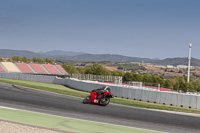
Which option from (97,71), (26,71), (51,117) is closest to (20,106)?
(51,117)

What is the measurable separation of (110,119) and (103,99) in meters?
4.68

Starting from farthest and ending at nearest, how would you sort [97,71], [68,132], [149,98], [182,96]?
[97,71], [149,98], [182,96], [68,132]

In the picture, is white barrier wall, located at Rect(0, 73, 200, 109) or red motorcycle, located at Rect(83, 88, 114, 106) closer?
red motorcycle, located at Rect(83, 88, 114, 106)

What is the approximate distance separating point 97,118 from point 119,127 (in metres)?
2.02

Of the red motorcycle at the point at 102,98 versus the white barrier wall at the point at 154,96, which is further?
the white barrier wall at the point at 154,96

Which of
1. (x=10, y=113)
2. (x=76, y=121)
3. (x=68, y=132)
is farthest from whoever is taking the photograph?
(x=10, y=113)

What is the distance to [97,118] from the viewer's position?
44.5ft

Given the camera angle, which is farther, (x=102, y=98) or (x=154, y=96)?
(x=154, y=96)

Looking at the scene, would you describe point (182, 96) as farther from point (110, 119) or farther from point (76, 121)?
point (76, 121)

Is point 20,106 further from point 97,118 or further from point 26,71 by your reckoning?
point 26,71

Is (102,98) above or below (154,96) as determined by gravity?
above

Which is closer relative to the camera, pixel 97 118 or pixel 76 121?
pixel 76 121

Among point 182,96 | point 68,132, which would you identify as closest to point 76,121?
point 68,132

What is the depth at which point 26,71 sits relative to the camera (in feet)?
268
